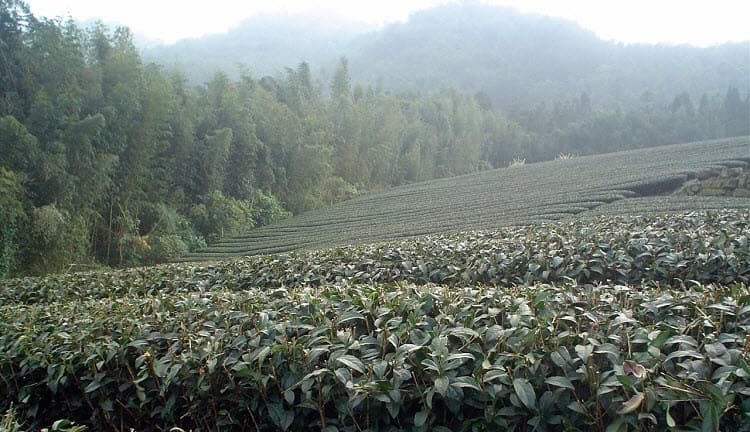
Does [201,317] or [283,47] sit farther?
[283,47]

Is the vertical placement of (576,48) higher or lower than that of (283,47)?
lower

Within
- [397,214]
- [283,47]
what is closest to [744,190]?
[397,214]

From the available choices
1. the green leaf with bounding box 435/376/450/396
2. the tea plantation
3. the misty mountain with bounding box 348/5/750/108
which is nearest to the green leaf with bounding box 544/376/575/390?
the tea plantation

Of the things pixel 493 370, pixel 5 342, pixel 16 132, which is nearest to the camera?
pixel 493 370

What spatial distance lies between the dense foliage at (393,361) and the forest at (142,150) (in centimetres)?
596

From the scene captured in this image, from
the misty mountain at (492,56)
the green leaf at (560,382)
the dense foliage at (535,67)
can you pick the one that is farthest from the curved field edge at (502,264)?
the misty mountain at (492,56)

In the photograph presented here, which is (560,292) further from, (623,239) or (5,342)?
(5,342)

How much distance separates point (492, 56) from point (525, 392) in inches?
3010

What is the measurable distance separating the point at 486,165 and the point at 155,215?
23.0 metres

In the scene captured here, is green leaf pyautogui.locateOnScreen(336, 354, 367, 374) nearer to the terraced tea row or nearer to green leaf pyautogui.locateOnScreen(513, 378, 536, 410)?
green leaf pyautogui.locateOnScreen(513, 378, 536, 410)

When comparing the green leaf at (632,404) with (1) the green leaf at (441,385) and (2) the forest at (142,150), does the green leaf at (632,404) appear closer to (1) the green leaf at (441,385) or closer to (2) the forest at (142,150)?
(1) the green leaf at (441,385)

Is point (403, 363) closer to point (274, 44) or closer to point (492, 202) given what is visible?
point (492, 202)

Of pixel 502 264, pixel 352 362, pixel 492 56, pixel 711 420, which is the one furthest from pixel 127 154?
pixel 492 56

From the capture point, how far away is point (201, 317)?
206 cm
